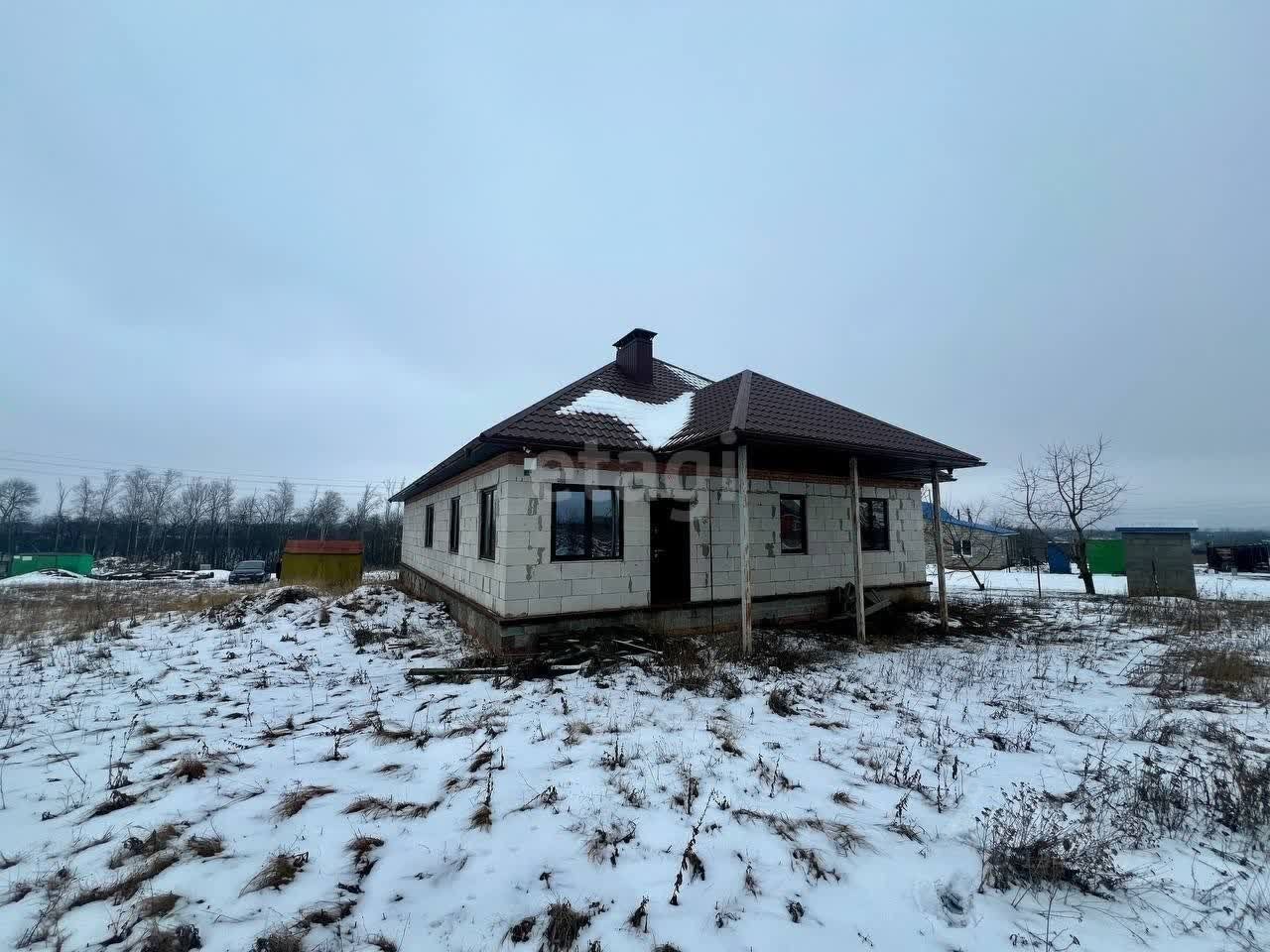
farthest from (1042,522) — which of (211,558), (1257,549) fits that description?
(211,558)

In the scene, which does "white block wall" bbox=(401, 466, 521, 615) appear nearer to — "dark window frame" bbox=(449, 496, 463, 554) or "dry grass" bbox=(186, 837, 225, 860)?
"dark window frame" bbox=(449, 496, 463, 554)

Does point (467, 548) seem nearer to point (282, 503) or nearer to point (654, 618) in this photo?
point (654, 618)

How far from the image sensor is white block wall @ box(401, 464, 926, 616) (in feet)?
27.9

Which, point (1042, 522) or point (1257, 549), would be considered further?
point (1257, 549)

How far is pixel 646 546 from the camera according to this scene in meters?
9.41

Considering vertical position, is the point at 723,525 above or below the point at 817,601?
above

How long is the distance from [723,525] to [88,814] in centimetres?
865

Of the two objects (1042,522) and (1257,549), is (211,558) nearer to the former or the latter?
(1042,522)

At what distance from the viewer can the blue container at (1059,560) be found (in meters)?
28.9

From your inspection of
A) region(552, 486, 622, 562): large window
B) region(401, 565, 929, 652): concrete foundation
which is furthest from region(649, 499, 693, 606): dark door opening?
region(552, 486, 622, 562): large window

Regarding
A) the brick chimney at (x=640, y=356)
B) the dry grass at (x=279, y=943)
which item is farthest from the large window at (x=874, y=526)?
the dry grass at (x=279, y=943)

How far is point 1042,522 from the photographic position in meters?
23.1

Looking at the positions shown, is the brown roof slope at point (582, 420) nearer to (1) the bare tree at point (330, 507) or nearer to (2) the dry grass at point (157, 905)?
(2) the dry grass at point (157, 905)

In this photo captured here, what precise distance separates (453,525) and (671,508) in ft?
17.9
